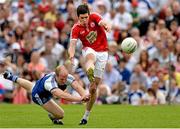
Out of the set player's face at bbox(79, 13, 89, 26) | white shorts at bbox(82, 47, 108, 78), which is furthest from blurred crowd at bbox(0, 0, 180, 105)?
player's face at bbox(79, 13, 89, 26)

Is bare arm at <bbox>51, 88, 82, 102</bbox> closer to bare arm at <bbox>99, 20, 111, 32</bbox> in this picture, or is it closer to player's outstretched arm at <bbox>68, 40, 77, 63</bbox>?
player's outstretched arm at <bbox>68, 40, 77, 63</bbox>

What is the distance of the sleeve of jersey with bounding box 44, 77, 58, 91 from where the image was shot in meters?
15.6

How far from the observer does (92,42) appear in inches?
648

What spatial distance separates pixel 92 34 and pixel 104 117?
2.73m

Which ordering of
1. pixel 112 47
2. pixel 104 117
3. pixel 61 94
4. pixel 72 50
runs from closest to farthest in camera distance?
1. pixel 61 94
2. pixel 72 50
3. pixel 104 117
4. pixel 112 47

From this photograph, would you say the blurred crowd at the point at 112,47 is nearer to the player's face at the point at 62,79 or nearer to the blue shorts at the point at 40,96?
the blue shorts at the point at 40,96

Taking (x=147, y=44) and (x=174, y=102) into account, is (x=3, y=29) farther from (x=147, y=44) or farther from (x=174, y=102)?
(x=174, y=102)

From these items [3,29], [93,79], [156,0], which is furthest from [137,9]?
[93,79]

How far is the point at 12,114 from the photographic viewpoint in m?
19.2

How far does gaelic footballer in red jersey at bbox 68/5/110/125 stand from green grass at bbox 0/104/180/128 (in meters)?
0.82

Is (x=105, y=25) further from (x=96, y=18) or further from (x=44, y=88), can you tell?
(x=44, y=88)

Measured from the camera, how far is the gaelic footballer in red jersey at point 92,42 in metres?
16.1

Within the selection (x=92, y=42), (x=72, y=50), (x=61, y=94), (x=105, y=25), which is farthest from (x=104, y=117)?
(x=61, y=94)

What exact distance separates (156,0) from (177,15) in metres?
1.29
